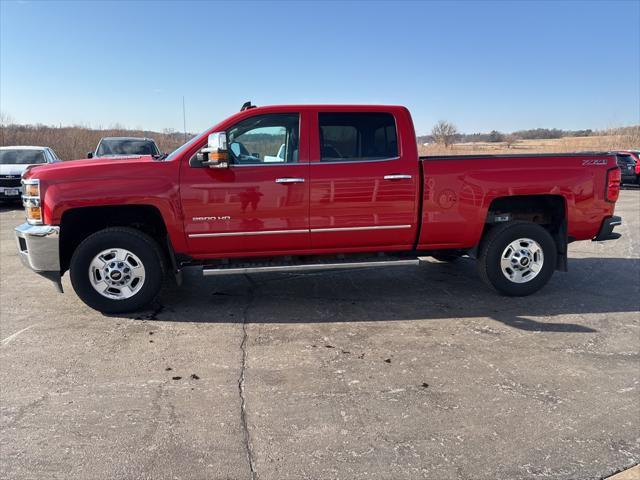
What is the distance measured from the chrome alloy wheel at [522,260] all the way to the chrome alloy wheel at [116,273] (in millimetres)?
3982

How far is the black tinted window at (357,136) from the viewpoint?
16.8 feet

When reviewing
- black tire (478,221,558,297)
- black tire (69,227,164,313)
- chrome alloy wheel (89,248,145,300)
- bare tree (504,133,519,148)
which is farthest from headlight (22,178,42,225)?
bare tree (504,133,519,148)

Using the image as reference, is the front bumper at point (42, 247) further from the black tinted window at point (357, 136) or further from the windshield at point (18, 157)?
the windshield at point (18, 157)

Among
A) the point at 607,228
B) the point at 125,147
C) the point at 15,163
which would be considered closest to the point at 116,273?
the point at 607,228

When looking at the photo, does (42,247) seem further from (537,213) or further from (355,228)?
(537,213)

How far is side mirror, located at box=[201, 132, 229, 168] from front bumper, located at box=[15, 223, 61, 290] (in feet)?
5.16

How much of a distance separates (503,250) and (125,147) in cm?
1179

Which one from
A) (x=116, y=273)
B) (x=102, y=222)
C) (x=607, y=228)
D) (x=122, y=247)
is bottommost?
(x=116, y=273)

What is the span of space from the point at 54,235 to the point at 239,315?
6.44 feet

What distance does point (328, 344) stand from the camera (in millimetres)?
4254

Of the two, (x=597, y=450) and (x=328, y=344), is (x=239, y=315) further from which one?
(x=597, y=450)

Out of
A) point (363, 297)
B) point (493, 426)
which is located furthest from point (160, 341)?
point (493, 426)

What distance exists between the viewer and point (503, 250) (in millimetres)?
5496

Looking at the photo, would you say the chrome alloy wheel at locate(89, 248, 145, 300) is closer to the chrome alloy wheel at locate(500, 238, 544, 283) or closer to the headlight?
the headlight
